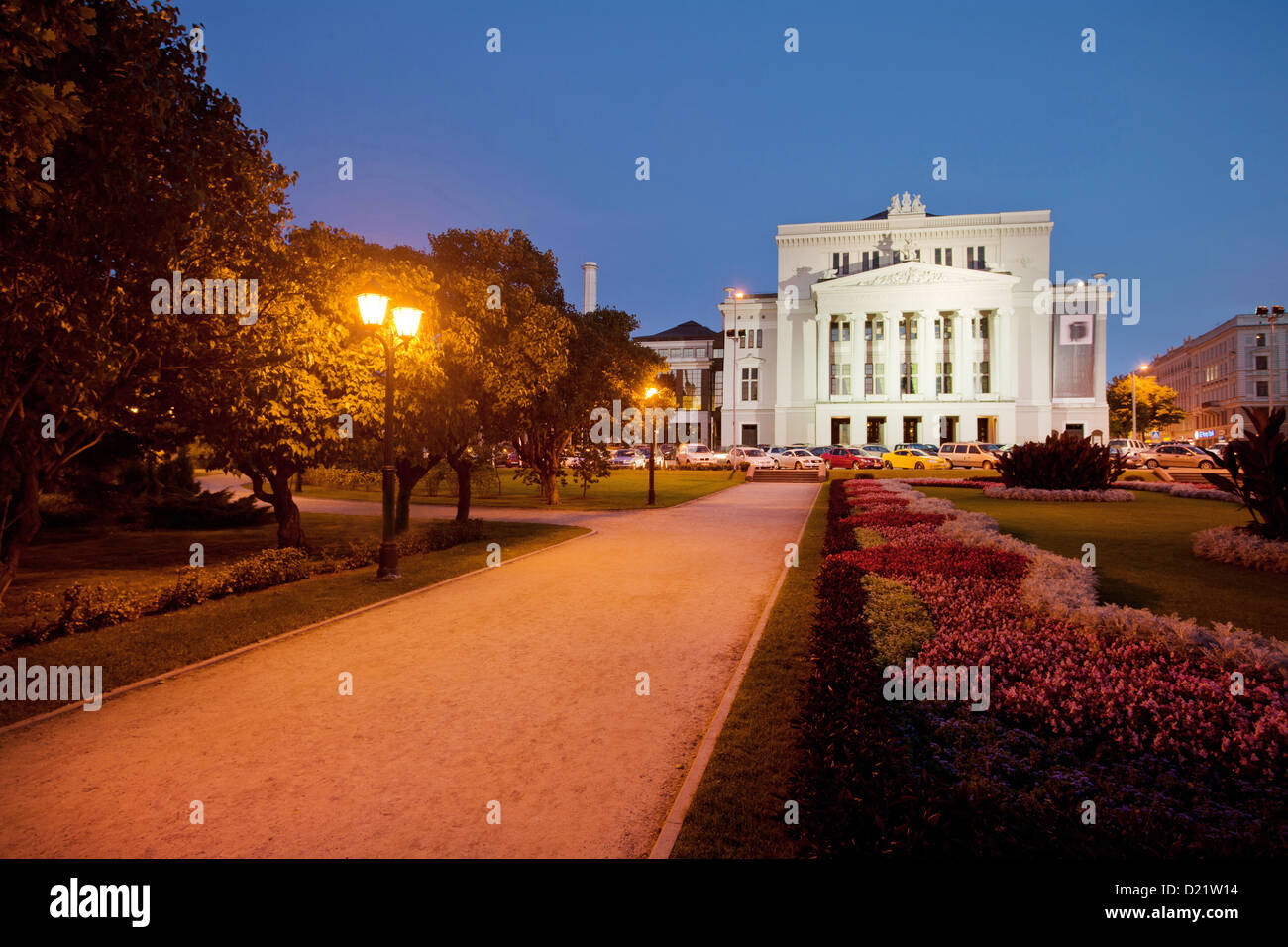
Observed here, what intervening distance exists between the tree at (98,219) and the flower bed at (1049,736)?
7.23 meters

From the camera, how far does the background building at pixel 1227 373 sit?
93125 millimetres

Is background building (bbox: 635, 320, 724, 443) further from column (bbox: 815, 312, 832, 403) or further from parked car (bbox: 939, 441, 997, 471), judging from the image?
parked car (bbox: 939, 441, 997, 471)

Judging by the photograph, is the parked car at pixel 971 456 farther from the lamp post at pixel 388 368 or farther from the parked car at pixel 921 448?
the lamp post at pixel 388 368

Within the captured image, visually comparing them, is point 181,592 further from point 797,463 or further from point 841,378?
point 841,378

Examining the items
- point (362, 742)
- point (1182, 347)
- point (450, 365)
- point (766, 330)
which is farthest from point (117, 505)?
point (1182, 347)

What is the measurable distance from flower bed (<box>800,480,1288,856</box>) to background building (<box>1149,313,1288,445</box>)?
3975 inches

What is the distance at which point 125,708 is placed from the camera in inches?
231

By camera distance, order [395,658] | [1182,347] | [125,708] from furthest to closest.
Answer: [1182,347], [395,658], [125,708]

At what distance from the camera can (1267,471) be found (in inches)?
462

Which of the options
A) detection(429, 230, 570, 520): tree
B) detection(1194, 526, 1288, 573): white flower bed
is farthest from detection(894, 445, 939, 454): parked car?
detection(1194, 526, 1288, 573): white flower bed

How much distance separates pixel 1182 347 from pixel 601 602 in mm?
155439

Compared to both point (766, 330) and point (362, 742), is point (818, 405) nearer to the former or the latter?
point (766, 330)

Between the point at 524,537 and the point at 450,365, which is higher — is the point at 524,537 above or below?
below

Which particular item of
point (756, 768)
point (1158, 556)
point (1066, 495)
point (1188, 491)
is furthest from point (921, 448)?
point (756, 768)
